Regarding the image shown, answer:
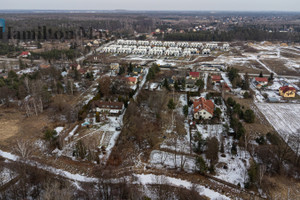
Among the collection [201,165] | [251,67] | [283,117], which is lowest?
[201,165]

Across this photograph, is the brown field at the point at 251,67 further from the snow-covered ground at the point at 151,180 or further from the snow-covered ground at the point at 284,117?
the snow-covered ground at the point at 151,180

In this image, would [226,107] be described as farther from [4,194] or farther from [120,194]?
[4,194]

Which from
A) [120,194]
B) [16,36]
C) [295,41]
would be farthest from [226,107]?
[16,36]

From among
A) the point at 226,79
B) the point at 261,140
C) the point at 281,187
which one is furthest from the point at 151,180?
the point at 226,79

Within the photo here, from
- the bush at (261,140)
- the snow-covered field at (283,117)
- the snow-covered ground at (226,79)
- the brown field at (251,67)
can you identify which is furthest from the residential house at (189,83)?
the bush at (261,140)

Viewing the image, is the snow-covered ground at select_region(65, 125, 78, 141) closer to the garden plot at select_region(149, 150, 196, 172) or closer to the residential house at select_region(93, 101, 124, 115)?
the residential house at select_region(93, 101, 124, 115)

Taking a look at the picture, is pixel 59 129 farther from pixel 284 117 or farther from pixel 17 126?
pixel 284 117
